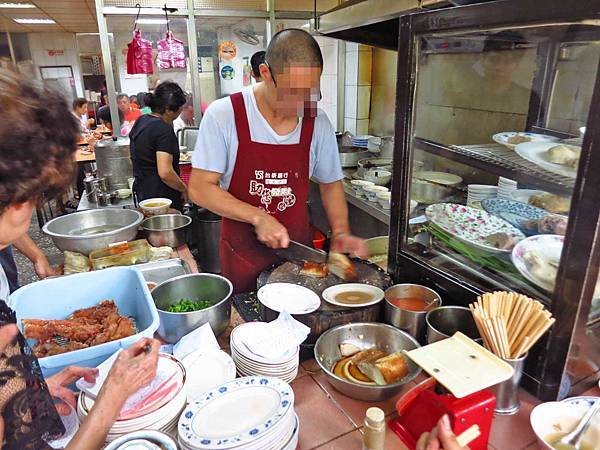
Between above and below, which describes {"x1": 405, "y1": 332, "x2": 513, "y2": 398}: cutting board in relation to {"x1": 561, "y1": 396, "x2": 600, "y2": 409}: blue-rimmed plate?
above

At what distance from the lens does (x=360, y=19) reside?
2.78m

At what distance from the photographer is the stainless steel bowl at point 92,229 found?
249 cm

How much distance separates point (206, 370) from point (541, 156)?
1.33 metres

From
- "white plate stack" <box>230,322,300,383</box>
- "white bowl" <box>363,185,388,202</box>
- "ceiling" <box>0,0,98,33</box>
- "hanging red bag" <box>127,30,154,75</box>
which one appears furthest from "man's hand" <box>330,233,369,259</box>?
"ceiling" <box>0,0,98,33</box>

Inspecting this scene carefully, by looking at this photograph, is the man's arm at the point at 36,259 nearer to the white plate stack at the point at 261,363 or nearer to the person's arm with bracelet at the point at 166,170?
the white plate stack at the point at 261,363

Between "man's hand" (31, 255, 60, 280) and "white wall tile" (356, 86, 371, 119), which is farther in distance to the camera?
"white wall tile" (356, 86, 371, 119)

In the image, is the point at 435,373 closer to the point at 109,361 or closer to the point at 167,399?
the point at 167,399

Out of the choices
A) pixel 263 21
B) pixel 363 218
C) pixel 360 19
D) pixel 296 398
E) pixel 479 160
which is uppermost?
pixel 263 21

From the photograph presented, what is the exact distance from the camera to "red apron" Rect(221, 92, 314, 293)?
226 cm

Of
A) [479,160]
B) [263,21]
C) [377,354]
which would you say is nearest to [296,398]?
[377,354]

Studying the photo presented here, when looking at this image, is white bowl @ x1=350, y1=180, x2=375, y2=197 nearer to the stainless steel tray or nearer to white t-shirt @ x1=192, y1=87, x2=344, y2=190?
white t-shirt @ x1=192, y1=87, x2=344, y2=190

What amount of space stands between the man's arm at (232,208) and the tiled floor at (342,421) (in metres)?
0.72

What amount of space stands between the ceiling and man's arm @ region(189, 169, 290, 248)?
7.77m

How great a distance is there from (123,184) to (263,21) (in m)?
3.24
